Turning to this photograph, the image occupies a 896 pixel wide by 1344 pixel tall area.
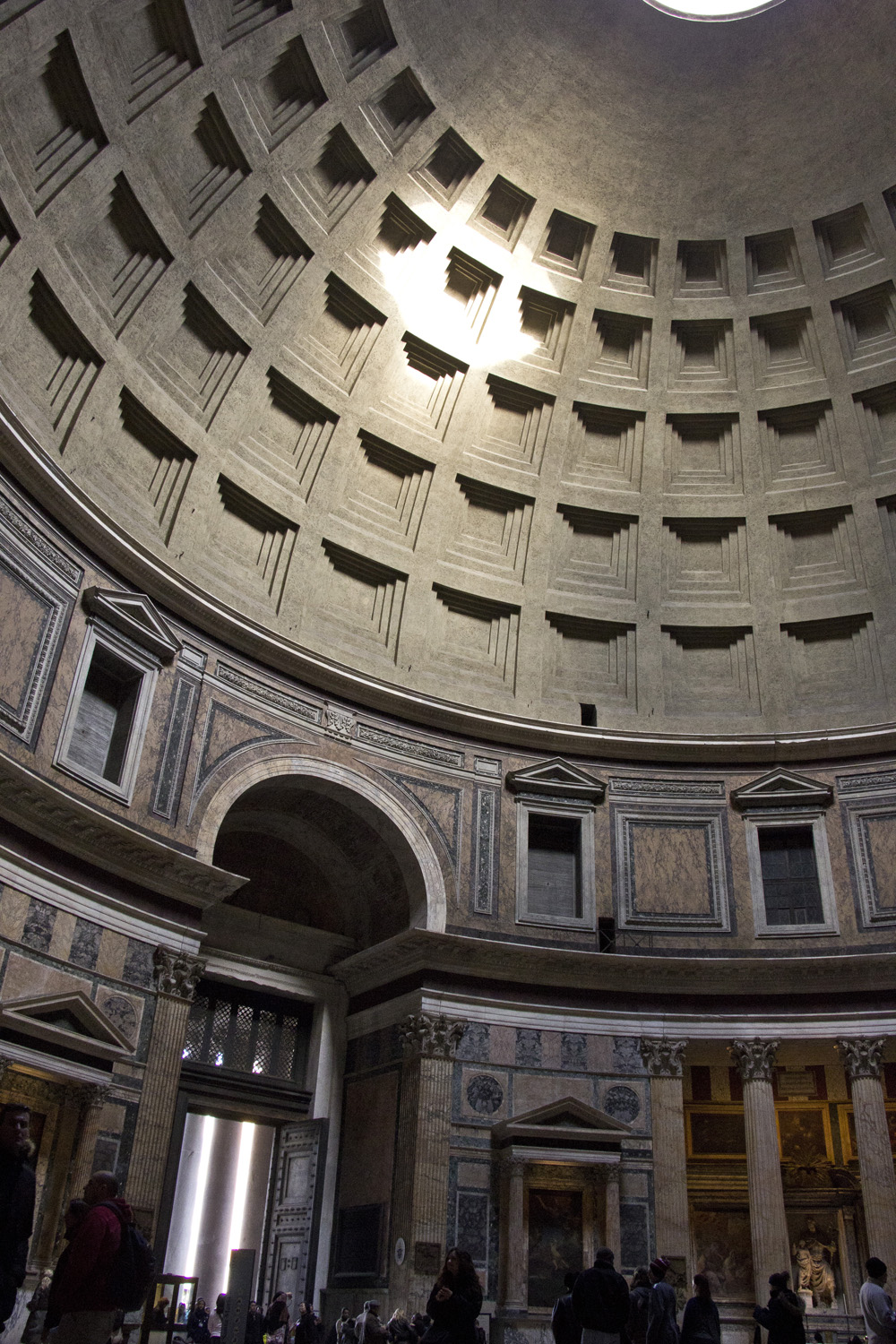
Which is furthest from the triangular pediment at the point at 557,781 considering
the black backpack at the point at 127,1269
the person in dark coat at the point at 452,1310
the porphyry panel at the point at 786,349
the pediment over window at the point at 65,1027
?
the black backpack at the point at 127,1269

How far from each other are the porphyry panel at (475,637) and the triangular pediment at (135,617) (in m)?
7.15

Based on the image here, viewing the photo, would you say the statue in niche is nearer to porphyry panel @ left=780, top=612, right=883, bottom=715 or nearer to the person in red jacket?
porphyry panel @ left=780, top=612, right=883, bottom=715

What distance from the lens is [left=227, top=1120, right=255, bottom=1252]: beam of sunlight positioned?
32750mm

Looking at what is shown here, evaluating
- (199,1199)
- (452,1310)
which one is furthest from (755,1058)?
(199,1199)

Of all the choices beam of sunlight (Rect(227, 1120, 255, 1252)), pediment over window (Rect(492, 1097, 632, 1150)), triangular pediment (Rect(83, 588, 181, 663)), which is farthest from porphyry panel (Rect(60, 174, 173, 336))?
beam of sunlight (Rect(227, 1120, 255, 1252))

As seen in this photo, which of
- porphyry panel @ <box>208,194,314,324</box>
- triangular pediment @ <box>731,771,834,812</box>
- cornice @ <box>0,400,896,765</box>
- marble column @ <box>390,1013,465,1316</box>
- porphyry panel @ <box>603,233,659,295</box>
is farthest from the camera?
porphyry panel @ <box>603,233,659,295</box>

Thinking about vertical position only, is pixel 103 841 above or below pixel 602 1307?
above

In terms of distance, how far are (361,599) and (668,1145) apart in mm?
13186

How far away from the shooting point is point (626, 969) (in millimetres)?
23000

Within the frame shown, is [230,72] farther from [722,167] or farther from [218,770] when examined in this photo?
[218,770]

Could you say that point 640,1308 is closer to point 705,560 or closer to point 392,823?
point 392,823

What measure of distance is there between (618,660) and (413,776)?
653 cm

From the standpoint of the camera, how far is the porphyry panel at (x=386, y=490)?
1021 inches

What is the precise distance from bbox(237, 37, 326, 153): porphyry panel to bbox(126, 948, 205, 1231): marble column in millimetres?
16406
